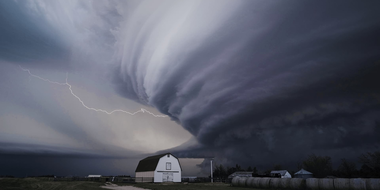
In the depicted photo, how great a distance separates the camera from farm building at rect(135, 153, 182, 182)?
209 feet

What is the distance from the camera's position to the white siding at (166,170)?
64.0 meters

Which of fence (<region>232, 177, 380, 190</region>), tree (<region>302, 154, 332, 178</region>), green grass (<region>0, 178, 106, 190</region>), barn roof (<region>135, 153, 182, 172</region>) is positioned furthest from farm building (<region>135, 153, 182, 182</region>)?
tree (<region>302, 154, 332, 178</region>)

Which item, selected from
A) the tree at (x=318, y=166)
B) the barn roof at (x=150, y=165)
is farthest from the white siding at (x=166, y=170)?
the tree at (x=318, y=166)

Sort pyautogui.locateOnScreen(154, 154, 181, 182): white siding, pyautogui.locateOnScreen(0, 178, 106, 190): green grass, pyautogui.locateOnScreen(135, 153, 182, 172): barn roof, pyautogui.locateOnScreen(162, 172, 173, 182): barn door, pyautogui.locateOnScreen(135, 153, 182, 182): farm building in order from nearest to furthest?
pyautogui.locateOnScreen(0, 178, 106, 190): green grass → pyautogui.locateOnScreen(135, 153, 182, 182): farm building → pyautogui.locateOnScreen(154, 154, 181, 182): white siding → pyautogui.locateOnScreen(162, 172, 173, 182): barn door → pyautogui.locateOnScreen(135, 153, 182, 172): barn roof

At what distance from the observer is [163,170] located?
65.1m

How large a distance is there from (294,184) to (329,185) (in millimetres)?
5106

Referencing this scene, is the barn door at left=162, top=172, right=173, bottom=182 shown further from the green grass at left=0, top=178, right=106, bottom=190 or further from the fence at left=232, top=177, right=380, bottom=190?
the green grass at left=0, top=178, right=106, bottom=190

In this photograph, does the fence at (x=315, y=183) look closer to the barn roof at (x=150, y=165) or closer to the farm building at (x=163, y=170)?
the farm building at (x=163, y=170)

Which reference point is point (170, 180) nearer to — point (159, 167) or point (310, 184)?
point (159, 167)

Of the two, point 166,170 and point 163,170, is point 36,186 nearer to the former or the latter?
point 163,170

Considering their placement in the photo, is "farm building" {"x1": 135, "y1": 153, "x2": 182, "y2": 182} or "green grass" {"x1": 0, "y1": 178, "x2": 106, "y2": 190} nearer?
"green grass" {"x1": 0, "y1": 178, "x2": 106, "y2": 190}

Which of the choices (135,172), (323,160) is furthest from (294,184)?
(323,160)

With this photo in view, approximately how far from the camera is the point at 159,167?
64.9m

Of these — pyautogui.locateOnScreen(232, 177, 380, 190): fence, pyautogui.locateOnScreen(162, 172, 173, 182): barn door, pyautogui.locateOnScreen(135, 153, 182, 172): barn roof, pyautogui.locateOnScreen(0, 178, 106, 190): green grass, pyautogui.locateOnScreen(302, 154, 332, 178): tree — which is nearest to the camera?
pyautogui.locateOnScreen(232, 177, 380, 190): fence
